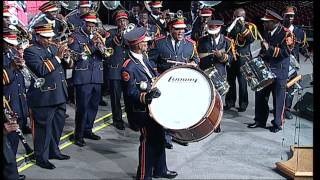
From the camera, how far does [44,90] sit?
648cm

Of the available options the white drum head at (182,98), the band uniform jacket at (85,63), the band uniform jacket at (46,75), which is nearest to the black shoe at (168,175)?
the white drum head at (182,98)

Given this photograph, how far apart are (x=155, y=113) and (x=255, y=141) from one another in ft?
9.29

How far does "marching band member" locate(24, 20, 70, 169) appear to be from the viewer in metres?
6.34

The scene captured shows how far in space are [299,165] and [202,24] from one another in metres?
3.98

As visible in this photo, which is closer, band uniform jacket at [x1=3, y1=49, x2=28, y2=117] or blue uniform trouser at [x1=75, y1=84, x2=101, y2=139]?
band uniform jacket at [x1=3, y1=49, x2=28, y2=117]

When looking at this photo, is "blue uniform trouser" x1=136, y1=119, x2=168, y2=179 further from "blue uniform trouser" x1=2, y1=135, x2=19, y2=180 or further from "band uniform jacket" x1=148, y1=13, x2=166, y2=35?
"band uniform jacket" x1=148, y1=13, x2=166, y2=35

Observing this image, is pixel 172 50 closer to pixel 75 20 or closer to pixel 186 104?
pixel 186 104

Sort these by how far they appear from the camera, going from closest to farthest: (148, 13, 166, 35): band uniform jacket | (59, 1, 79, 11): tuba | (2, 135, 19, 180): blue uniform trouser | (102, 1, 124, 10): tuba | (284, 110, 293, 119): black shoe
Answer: (2, 135, 19, 180): blue uniform trouser
(284, 110, 293, 119): black shoe
(148, 13, 166, 35): band uniform jacket
(59, 1, 79, 11): tuba
(102, 1, 124, 10): tuba

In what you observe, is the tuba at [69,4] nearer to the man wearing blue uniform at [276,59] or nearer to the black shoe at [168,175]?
the man wearing blue uniform at [276,59]

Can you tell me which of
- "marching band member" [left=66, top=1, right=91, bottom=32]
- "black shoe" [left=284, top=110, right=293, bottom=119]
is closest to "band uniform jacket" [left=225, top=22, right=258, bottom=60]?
"black shoe" [left=284, top=110, right=293, bottom=119]

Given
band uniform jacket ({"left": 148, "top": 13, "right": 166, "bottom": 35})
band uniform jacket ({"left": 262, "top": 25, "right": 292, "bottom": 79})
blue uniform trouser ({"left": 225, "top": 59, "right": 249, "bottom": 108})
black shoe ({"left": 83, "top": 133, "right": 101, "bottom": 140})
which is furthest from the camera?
band uniform jacket ({"left": 148, "top": 13, "right": 166, "bottom": 35})

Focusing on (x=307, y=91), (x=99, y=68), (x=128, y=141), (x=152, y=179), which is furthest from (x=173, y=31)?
(x=307, y=91)

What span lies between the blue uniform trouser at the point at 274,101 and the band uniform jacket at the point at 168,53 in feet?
4.85

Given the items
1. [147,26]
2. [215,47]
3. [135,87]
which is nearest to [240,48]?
[215,47]
